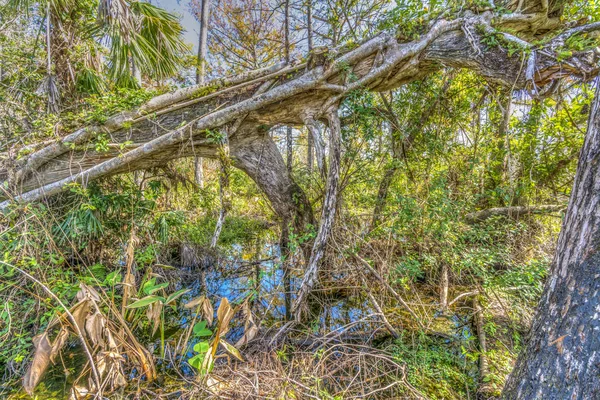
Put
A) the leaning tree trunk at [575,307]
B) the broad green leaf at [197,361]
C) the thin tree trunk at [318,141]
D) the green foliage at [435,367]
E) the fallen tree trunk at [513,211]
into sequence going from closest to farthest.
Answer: the leaning tree trunk at [575,307] < the broad green leaf at [197,361] < the green foliage at [435,367] < the thin tree trunk at [318,141] < the fallen tree trunk at [513,211]

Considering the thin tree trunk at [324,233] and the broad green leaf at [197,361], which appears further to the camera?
the thin tree trunk at [324,233]

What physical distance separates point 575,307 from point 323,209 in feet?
6.43

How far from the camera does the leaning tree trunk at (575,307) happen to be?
44.9 inches

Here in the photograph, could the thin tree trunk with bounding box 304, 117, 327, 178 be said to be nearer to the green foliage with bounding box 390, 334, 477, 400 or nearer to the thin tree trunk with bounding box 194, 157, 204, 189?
the green foliage with bounding box 390, 334, 477, 400

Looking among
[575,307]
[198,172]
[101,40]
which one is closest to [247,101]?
[101,40]

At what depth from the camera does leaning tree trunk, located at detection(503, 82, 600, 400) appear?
1.14 meters

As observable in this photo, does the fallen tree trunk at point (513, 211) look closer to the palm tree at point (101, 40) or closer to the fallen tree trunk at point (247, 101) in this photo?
the fallen tree trunk at point (247, 101)

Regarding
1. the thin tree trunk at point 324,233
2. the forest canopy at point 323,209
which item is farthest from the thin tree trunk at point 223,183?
the thin tree trunk at point 324,233

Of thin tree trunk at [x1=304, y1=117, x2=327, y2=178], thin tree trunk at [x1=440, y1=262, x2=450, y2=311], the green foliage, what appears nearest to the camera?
the green foliage

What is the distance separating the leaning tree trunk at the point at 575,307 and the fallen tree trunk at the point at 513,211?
2341 millimetres

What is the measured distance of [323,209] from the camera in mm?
2789

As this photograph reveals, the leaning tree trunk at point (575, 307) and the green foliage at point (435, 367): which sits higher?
the leaning tree trunk at point (575, 307)

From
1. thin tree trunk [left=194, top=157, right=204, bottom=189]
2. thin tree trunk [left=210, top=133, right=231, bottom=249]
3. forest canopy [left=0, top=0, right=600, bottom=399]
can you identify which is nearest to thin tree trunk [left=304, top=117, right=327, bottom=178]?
forest canopy [left=0, top=0, right=600, bottom=399]

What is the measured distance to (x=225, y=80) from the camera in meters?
3.11
